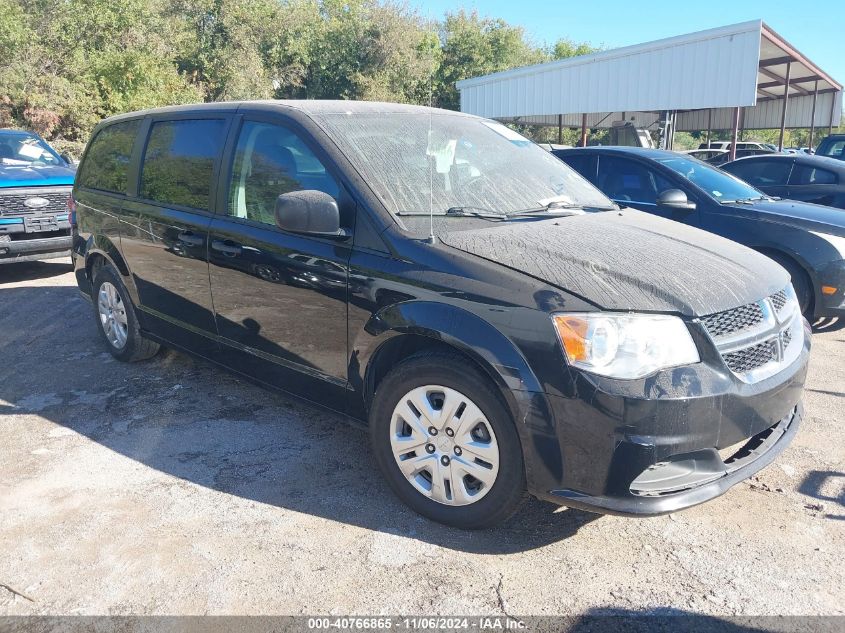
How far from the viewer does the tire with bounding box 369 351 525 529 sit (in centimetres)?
275

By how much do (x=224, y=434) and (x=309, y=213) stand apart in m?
1.57

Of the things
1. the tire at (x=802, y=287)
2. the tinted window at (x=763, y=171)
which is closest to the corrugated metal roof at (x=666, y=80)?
the tinted window at (x=763, y=171)

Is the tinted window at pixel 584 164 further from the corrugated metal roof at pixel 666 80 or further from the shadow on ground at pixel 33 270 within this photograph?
the corrugated metal roof at pixel 666 80

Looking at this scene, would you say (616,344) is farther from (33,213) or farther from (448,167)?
(33,213)

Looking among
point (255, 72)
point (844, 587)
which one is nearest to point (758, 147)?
point (255, 72)

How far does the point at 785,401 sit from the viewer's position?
293 centimetres

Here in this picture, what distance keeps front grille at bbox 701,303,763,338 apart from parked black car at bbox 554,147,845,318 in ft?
9.82

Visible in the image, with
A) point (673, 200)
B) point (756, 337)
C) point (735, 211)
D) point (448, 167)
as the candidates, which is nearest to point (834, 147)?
point (735, 211)

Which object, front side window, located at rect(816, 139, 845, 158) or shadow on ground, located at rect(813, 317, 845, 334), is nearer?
shadow on ground, located at rect(813, 317, 845, 334)

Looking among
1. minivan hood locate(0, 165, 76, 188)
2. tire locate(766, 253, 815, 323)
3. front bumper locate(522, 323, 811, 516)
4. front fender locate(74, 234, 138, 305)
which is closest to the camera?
front bumper locate(522, 323, 811, 516)

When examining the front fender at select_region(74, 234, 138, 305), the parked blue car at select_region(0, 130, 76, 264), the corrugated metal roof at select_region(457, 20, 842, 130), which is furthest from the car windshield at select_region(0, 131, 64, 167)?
the corrugated metal roof at select_region(457, 20, 842, 130)

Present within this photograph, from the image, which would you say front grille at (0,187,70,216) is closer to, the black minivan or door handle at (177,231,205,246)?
the black minivan

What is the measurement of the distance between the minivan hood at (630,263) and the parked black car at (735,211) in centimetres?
255

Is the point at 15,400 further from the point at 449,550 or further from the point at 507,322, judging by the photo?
the point at 507,322
